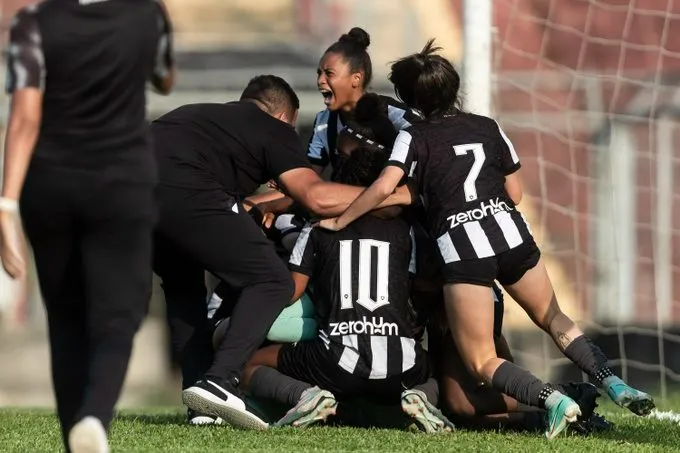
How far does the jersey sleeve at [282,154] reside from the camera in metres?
5.64

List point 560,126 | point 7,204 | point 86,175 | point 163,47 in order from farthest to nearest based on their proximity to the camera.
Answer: point 560,126 → point 163,47 → point 86,175 → point 7,204

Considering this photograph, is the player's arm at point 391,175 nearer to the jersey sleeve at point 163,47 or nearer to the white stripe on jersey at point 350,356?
the white stripe on jersey at point 350,356

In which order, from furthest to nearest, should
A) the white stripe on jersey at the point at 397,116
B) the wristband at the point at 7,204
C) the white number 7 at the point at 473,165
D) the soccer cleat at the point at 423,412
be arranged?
the white stripe on jersey at the point at 397,116, the white number 7 at the point at 473,165, the soccer cleat at the point at 423,412, the wristband at the point at 7,204

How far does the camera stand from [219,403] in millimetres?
5176

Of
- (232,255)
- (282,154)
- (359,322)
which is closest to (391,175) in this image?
(282,154)

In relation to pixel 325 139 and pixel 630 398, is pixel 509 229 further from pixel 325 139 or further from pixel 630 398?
pixel 325 139

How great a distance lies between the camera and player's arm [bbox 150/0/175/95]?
13.0 feet

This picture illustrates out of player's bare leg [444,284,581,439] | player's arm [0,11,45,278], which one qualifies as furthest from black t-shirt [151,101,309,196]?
player's arm [0,11,45,278]

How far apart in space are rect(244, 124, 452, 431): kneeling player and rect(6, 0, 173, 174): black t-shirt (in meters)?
1.84

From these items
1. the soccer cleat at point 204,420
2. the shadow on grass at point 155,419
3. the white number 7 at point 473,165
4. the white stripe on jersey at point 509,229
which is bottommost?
the shadow on grass at point 155,419

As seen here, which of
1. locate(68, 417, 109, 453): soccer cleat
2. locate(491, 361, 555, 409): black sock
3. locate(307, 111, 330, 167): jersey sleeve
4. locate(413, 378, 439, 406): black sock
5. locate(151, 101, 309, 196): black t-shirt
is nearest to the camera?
locate(68, 417, 109, 453): soccer cleat

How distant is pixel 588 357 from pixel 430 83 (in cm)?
127

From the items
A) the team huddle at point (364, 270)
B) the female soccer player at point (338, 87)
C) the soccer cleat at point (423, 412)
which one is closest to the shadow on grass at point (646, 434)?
the team huddle at point (364, 270)

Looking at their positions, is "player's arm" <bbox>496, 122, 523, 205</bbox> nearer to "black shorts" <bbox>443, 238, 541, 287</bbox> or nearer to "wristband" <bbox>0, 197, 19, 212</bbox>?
"black shorts" <bbox>443, 238, 541, 287</bbox>
